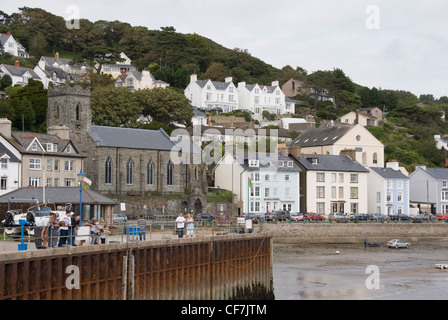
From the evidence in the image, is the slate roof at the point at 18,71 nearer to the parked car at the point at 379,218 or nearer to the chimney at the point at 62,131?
the chimney at the point at 62,131

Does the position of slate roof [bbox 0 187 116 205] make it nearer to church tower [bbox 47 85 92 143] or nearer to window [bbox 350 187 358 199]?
church tower [bbox 47 85 92 143]

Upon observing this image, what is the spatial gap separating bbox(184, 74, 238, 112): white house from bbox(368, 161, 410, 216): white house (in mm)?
46047

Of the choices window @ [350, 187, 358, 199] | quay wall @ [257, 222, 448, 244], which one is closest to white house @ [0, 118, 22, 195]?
quay wall @ [257, 222, 448, 244]

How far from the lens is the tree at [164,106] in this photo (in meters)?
98.2

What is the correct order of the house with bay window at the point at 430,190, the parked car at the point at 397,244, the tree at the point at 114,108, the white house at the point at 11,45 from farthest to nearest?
the white house at the point at 11,45
the house with bay window at the point at 430,190
the tree at the point at 114,108
the parked car at the point at 397,244

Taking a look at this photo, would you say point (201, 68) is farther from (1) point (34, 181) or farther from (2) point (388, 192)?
(1) point (34, 181)

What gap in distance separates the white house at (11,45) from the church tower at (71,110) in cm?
7172

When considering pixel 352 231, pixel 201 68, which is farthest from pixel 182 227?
pixel 201 68

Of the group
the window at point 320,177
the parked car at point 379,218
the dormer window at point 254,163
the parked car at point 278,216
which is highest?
the dormer window at point 254,163

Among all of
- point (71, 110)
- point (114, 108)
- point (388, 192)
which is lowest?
point (388, 192)

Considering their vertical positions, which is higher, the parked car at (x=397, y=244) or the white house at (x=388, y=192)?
the white house at (x=388, y=192)

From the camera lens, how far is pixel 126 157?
244 ft

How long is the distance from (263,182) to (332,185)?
8.60m

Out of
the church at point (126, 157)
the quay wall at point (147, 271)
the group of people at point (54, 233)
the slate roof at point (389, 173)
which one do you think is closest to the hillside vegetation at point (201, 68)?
the slate roof at point (389, 173)
